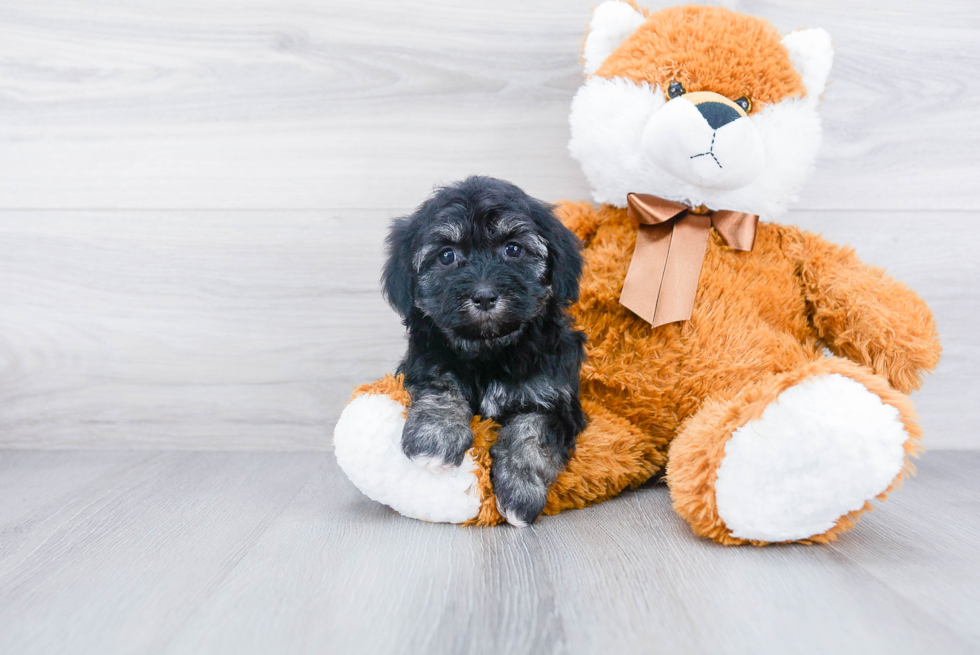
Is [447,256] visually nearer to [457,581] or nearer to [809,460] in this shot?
[457,581]

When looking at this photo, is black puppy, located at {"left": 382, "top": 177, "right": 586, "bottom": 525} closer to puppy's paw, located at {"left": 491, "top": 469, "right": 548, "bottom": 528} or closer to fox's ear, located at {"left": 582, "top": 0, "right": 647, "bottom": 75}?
puppy's paw, located at {"left": 491, "top": 469, "right": 548, "bottom": 528}

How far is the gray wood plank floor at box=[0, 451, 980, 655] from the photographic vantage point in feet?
2.64

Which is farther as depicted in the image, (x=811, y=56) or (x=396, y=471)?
(x=811, y=56)

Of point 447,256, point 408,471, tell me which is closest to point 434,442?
point 408,471

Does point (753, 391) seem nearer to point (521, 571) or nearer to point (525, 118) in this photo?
point (521, 571)

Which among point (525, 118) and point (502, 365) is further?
point (525, 118)

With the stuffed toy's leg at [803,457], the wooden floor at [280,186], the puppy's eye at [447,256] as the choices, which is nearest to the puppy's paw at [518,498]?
the stuffed toy's leg at [803,457]

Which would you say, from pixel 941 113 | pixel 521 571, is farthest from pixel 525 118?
pixel 521 571

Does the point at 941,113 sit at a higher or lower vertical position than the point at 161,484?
higher

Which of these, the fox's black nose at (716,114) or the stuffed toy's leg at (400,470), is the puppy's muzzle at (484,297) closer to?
the stuffed toy's leg at (400,470)

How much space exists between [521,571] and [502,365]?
0.36 metres

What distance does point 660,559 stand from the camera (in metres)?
1.02

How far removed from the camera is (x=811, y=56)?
1381 millimetres

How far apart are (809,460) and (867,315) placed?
1.54ft
